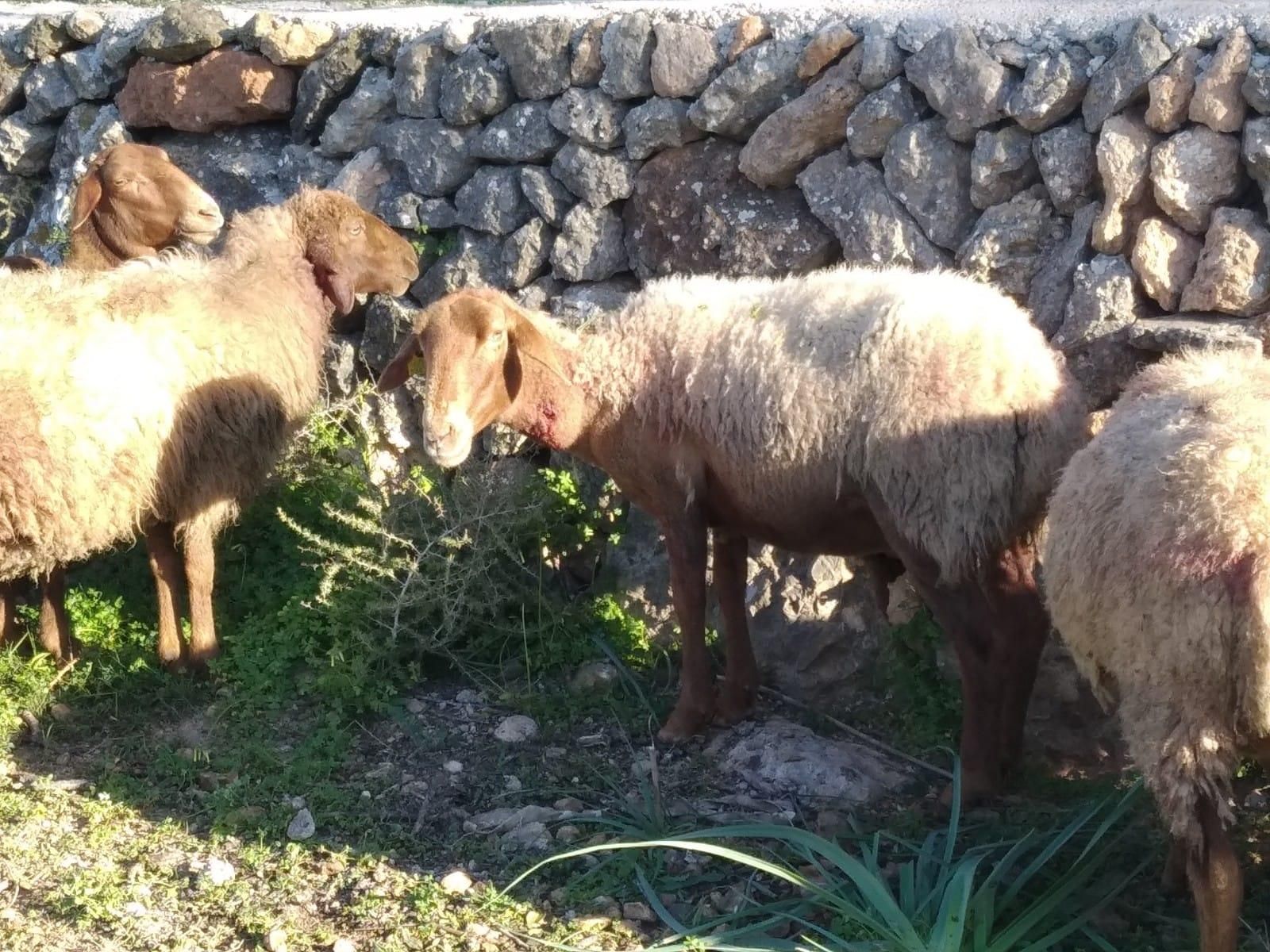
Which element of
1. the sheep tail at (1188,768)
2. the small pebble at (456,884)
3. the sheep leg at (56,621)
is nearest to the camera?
the sheep tail at (1188,768)

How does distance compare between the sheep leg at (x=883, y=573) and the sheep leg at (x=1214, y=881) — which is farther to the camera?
the sheep leg at (x=883, y=573)

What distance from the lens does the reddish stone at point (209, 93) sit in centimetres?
686

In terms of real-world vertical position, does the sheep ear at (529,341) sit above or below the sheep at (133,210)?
below

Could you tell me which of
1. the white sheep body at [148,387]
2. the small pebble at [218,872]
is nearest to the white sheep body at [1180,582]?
the small pebble at [218,872]

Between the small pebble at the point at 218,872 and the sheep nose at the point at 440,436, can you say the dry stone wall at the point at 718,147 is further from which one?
the small pebble at the point at 218,872

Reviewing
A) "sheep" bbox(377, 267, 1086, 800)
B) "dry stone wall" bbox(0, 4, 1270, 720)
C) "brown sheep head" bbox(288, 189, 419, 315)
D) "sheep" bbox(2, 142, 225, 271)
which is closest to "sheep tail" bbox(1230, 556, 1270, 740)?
"sheep" bbox(377, 267, 1086, 800)

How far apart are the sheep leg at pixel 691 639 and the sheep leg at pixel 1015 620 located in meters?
1.04

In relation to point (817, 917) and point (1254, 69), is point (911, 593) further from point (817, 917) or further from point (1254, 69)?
point (1254, 69)

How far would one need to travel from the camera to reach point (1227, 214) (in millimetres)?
4633

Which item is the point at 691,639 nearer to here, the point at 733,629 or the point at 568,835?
the point at 733,629

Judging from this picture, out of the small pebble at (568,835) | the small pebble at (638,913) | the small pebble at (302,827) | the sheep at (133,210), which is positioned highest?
the sheep at (133,210)

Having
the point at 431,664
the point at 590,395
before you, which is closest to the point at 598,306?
the point at 590,395

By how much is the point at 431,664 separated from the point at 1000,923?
2722mm

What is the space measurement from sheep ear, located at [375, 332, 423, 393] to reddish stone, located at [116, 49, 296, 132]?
2.38 m
